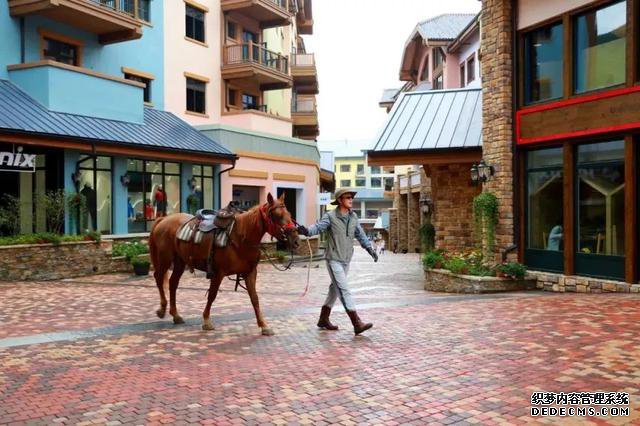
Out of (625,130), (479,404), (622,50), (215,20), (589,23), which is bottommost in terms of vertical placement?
(479,404)

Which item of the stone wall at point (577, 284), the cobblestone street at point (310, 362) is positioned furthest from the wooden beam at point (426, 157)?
the cobblestone street at point (310, 362)

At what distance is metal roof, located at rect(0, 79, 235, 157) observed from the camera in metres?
16.1

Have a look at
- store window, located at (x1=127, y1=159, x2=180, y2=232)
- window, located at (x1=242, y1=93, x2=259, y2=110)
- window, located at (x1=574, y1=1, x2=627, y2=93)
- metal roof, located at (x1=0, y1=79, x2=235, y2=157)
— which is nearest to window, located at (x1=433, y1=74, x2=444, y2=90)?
window, located at (x1=242, y1=93, x2=259, y2=110)

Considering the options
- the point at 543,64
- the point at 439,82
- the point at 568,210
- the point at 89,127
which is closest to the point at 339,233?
the point at 568,210

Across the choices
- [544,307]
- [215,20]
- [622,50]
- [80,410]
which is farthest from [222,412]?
[215,20]

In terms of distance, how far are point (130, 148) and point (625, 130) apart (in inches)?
548

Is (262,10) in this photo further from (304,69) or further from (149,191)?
(149,191)

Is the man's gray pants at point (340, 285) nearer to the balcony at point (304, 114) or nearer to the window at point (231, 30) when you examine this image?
the window at point (231, 30)

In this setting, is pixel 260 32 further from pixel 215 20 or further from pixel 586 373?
pixel 586 373

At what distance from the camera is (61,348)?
24.8 feet

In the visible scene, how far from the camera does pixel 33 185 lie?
61.0ft

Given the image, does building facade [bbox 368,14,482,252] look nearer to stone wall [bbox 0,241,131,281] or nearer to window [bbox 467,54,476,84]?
window [bbox 467,54,476,84]

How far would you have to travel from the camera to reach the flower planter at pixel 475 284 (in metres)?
13.7

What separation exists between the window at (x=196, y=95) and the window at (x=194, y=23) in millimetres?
1996
